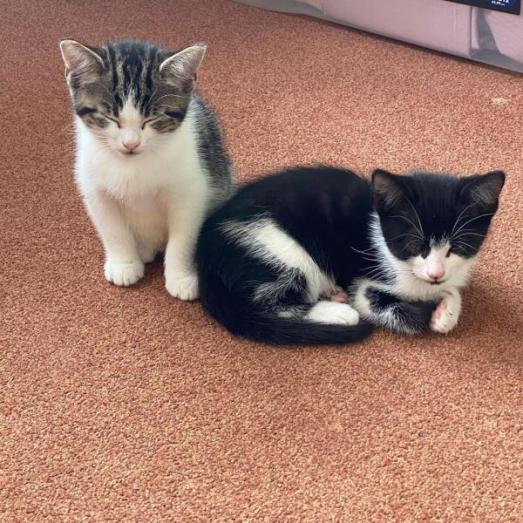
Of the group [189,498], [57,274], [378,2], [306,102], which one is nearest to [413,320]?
[189,498]

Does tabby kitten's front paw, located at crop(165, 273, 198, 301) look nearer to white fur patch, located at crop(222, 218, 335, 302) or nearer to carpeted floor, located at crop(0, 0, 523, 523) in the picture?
carpeted floor, located at crop(0, 0, 523, 523)

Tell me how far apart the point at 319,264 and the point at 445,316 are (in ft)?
0.89

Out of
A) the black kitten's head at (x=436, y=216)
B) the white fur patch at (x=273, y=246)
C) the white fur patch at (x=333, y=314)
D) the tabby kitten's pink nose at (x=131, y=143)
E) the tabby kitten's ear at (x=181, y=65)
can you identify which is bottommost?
the white fur patch at (x=333, y=314)

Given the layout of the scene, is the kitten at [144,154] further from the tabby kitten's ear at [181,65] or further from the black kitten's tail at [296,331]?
the black kitten's tail at [296,331]

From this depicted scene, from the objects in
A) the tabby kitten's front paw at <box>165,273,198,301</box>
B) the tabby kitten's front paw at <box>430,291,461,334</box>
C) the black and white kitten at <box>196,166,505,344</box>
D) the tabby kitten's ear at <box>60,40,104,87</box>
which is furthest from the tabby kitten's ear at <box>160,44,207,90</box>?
the tabby kitten's front paw at <box>430,291,461,334</box>

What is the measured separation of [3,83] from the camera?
7.69 ft

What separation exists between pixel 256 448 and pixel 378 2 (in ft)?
6.29

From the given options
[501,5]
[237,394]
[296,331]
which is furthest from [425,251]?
[501,5]

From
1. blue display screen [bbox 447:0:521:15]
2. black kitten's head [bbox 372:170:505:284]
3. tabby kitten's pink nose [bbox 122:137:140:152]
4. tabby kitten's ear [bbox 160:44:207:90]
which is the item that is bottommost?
black kitten's head [bbox 372:170:505:284]

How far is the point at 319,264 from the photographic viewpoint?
139 centimetres

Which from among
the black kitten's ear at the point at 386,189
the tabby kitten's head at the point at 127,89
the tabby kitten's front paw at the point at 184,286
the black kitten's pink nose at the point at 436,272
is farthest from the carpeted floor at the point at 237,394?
the tabby kitten's head at the point at 127,89

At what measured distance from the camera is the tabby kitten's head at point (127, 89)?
1.23 m

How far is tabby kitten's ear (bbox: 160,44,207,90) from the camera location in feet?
4.12

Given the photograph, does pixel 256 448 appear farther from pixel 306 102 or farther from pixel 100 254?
pixel 306 102
